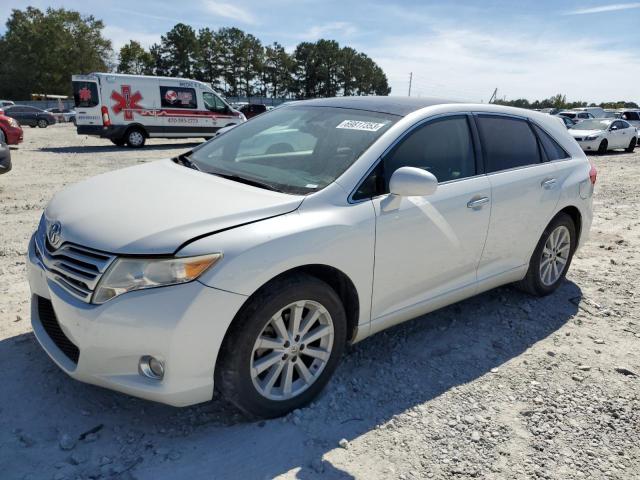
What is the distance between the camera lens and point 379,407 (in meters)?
2.89

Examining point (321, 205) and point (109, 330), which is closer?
point (109, 330)

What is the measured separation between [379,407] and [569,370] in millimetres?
1407

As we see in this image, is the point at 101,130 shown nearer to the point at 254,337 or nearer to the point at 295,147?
the point at 295,147

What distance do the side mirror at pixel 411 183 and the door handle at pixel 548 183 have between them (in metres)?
1.61

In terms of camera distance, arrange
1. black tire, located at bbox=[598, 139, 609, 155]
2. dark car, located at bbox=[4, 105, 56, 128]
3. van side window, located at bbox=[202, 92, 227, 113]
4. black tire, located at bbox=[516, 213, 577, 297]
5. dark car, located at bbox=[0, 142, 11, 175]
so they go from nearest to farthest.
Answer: black tire, located at bbox=[516, 213, 577, 297] < dark car, located at bbox=[0, 142, 11, 175] < black tire, located at bbox=[598, 139, 609, 155] < van side window, located at bbox=[202, 92, 227, 113] < dark car, located at bbox=[4, 105, 56, 128]

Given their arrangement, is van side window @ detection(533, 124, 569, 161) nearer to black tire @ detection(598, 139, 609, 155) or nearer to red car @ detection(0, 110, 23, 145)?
red car @ detection(0, 110, 23, 145)

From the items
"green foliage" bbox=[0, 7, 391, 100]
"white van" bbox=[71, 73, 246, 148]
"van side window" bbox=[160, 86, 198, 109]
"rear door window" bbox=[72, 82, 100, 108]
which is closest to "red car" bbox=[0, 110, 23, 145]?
"white van" bbox=[71, 73, 246, 148]

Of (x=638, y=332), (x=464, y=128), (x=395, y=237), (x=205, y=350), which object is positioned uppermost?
(x=464, y=128)

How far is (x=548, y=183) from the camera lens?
13.2 feet

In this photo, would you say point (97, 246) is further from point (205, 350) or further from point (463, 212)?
point (463, 212)

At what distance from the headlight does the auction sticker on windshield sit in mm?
1421

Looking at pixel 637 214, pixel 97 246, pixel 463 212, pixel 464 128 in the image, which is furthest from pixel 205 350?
pixel 637 214

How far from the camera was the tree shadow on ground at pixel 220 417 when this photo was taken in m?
2.36

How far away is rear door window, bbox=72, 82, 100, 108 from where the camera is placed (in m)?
16.6
